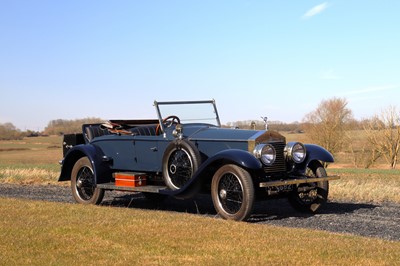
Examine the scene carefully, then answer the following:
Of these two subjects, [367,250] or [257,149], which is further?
[257,149]

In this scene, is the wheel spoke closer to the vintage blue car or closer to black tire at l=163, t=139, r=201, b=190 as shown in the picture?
the vintage blue car

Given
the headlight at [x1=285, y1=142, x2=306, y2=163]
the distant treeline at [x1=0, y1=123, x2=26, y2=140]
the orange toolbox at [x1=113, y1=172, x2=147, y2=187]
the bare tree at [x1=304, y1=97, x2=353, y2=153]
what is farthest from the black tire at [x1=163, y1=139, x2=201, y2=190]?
the distant treeline at [x1=0, y1=123, x2=26, y2=140]

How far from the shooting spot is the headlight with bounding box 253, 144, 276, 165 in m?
7.83

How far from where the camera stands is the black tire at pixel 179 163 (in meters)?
8.26

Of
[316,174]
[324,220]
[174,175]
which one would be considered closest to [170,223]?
[174,175]

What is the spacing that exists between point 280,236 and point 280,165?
2.19m

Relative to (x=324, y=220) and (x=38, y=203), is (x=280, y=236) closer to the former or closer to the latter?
(x=324, y=220)

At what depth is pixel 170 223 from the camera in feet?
22.8

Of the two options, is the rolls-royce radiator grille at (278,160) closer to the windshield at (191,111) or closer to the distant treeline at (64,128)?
the windshield at (191,111)

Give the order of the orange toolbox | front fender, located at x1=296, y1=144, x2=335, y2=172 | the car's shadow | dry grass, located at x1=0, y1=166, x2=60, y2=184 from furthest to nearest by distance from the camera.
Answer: dry grass, located at x1=0, y1=166, x2=60, y2=184
the orange toolbox
the car's shadow
front fender, located at x1=296, y1=144, x2=335, y2=172

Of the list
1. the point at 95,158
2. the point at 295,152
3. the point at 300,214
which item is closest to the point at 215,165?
the point at 295,152

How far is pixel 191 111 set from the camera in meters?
9.77

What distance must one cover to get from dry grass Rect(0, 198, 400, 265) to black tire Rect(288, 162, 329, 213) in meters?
1.96

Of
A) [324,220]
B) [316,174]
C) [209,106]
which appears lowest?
[324,220]
